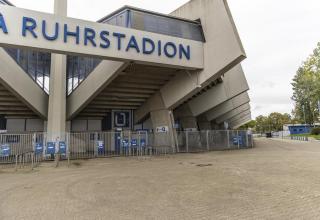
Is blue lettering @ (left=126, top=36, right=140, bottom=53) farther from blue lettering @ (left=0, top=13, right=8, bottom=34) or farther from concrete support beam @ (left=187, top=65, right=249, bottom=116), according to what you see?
concrete support beam @ (left=187, top=65, right=249, bottom=116)

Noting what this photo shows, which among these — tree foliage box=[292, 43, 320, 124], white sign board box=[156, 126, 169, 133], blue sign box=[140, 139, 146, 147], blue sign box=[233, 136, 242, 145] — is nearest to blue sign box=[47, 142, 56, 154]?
blue sign box=[140, 139, 146, 147]

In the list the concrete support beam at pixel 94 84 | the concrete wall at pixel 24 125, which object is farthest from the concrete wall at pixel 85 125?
the concrete support beam at pixel 94 84

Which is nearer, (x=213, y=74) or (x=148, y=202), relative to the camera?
(x=148, y=202)

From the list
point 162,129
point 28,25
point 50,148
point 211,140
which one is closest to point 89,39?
point 28,25

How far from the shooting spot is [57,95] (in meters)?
19.9

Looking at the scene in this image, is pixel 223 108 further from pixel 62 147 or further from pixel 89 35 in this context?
pixel 89 35

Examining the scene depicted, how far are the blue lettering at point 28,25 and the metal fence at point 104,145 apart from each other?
6481 millimetres

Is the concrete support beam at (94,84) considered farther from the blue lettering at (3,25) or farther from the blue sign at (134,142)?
the blue lettering at (3,25)

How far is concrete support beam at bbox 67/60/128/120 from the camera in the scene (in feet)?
60.3

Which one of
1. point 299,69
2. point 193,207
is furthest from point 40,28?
point 299,69

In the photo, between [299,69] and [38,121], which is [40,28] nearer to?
[38,121]

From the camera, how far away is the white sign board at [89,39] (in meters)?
13.7

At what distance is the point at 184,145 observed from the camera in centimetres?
2459

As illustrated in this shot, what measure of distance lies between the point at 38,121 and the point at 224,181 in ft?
70.0
